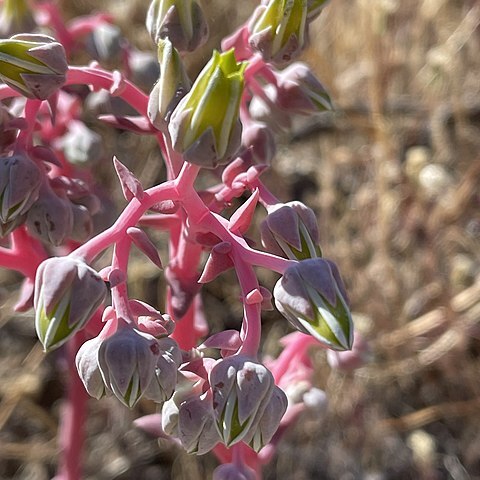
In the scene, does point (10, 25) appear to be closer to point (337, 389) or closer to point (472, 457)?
point (337, 389)

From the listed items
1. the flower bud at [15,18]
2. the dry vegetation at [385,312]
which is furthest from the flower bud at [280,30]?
the dry vegetation at [385,312]

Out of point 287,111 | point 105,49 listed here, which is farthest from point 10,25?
point 287,111

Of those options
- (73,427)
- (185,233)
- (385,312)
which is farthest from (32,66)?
(385,312)

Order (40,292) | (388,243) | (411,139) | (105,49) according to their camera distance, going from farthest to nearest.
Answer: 1. (411,139)
2. (388,243)
3. (105,49)
4. (40,292)

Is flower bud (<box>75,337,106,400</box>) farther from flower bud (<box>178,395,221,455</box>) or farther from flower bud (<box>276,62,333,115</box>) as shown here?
flower bud (<box>276,62,333,115</box>)

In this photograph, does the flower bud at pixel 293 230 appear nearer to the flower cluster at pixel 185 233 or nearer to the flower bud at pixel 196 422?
the flower cluster at pixel 185 233

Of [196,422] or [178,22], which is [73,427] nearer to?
[196,422]

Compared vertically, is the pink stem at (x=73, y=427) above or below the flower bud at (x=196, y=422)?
below
